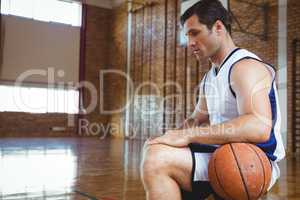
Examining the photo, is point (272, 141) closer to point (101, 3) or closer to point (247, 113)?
point (247, 113)

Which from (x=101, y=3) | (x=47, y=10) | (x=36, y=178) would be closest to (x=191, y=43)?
(x=36, y=178)

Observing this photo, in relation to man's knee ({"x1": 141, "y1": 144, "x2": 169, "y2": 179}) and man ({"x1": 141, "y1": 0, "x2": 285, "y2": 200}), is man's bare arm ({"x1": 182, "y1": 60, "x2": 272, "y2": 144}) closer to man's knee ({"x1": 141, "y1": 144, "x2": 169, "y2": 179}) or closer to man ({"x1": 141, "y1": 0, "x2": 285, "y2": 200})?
man ({"x1": 141, "y1": 0, "x2": 285, "y2": 200})

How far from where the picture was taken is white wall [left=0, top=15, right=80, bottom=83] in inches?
476

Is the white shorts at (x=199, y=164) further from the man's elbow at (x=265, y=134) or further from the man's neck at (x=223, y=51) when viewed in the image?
the man's neck at (x=223, y=51)

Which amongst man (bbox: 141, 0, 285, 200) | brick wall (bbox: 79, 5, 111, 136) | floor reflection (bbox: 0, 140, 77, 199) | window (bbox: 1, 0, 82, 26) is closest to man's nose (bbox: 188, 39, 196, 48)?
man (bbox: 141, 0, 285, 200)

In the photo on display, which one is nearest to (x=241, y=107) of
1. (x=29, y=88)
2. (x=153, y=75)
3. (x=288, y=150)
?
(x=288, y=150)

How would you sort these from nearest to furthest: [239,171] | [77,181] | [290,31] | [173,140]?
1. [239,171]
2. [173,140]
3. [77,181]
4. [290,31]

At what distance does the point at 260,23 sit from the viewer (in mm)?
8766

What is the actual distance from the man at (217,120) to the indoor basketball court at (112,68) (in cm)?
615

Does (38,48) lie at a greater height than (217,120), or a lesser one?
greater

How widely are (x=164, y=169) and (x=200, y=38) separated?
61 centimetres

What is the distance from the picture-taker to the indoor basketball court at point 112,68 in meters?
8.36

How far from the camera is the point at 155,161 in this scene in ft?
5.16

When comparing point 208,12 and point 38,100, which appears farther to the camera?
point 38,100
